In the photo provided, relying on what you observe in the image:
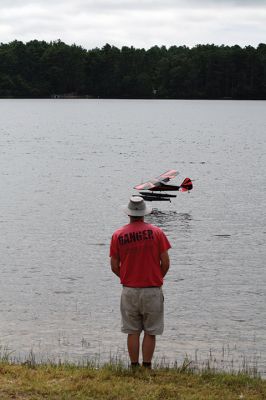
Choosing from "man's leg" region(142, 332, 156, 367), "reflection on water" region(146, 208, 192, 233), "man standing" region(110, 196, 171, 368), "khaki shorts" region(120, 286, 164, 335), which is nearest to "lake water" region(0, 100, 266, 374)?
"reflection on water" region(146, 208, 192, 233)

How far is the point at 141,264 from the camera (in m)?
10.5

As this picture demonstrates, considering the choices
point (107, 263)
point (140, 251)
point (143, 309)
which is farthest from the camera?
point (107, 263)

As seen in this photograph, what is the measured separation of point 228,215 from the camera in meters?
36.9

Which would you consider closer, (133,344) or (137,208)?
(137,208)

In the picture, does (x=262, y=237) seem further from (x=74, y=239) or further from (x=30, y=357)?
(x=30, y=357)

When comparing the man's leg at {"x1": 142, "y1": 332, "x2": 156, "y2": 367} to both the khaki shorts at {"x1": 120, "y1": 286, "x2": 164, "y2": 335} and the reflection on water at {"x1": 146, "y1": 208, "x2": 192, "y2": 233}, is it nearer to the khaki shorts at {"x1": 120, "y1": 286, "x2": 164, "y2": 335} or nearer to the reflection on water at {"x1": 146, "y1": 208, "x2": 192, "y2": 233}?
the khaki shorts at {"x1": 120, "y1": 286, "x2": 164, "y2": 335}

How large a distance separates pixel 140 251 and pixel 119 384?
5.72 ft

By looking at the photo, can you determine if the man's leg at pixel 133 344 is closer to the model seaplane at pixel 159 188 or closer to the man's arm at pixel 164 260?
the man's arm at pixel 164 260

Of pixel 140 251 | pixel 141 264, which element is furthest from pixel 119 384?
pixel 140 251

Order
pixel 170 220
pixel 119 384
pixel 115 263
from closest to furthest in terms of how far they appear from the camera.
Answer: pixel 119 384, pixel 115 263, pixel 170 220

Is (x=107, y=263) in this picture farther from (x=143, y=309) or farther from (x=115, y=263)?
(x=143, y=309)

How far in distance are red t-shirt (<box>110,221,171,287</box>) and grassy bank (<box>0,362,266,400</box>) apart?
48.6 inches

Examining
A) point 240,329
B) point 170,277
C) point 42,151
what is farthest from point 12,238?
point 42,151

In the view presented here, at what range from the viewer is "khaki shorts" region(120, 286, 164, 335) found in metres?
10.5
